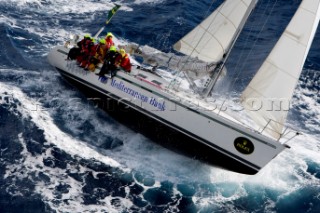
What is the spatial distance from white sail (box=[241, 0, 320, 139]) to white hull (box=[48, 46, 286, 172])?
64 cm

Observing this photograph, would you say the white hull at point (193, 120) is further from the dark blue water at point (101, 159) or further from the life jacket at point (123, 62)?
the dark blue water at point (101, 159)

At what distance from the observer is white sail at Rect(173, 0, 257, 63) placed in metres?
14.5

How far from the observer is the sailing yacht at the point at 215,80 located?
12539 mm

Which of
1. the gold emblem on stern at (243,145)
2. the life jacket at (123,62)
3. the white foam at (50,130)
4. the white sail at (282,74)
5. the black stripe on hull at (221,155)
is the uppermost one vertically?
the white sail at (282,74)

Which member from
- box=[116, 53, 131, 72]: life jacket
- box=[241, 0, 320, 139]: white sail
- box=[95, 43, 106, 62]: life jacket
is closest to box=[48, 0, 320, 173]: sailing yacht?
box=[241, 0, 320, 139]: white sail

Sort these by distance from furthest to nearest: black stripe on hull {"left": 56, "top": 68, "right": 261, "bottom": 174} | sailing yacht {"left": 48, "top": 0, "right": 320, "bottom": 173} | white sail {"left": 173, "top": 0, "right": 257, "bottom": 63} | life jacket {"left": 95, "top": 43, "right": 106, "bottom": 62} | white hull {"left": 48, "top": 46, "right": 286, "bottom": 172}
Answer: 1. life jacket {"left": 95, "top": 43, "right": 106, "bottom": 62}
2. white sail {"left": 173, "top": 0, "right": 257, "bottom": 63}
3. black stripe on hull {"left": 56, "top": 68, "right": 261, "bottom": 174}
4. white hull {"left": 48, "top": 46, "right": 286, "bottom": 172}
5. sailing yacht {"left": 48, "top": 0, "right": 320, "bottom": 173}

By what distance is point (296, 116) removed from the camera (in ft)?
60.1

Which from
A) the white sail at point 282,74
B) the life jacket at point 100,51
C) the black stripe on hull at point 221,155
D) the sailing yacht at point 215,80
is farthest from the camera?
the life jacket at point 100,51

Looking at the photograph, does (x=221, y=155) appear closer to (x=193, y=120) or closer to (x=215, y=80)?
(x=193, y=120)

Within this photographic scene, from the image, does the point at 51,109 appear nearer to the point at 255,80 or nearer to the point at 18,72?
the point at 18,72

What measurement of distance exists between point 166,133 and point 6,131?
5.56 meters

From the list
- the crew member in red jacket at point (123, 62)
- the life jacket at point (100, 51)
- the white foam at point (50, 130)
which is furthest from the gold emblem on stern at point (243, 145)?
the life jacket at point (100, 51)

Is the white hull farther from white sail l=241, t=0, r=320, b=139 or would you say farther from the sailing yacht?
white sail l=241, t=0, r=320, b=139

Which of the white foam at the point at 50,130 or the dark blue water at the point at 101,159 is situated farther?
the white foam at the point at 50,130
